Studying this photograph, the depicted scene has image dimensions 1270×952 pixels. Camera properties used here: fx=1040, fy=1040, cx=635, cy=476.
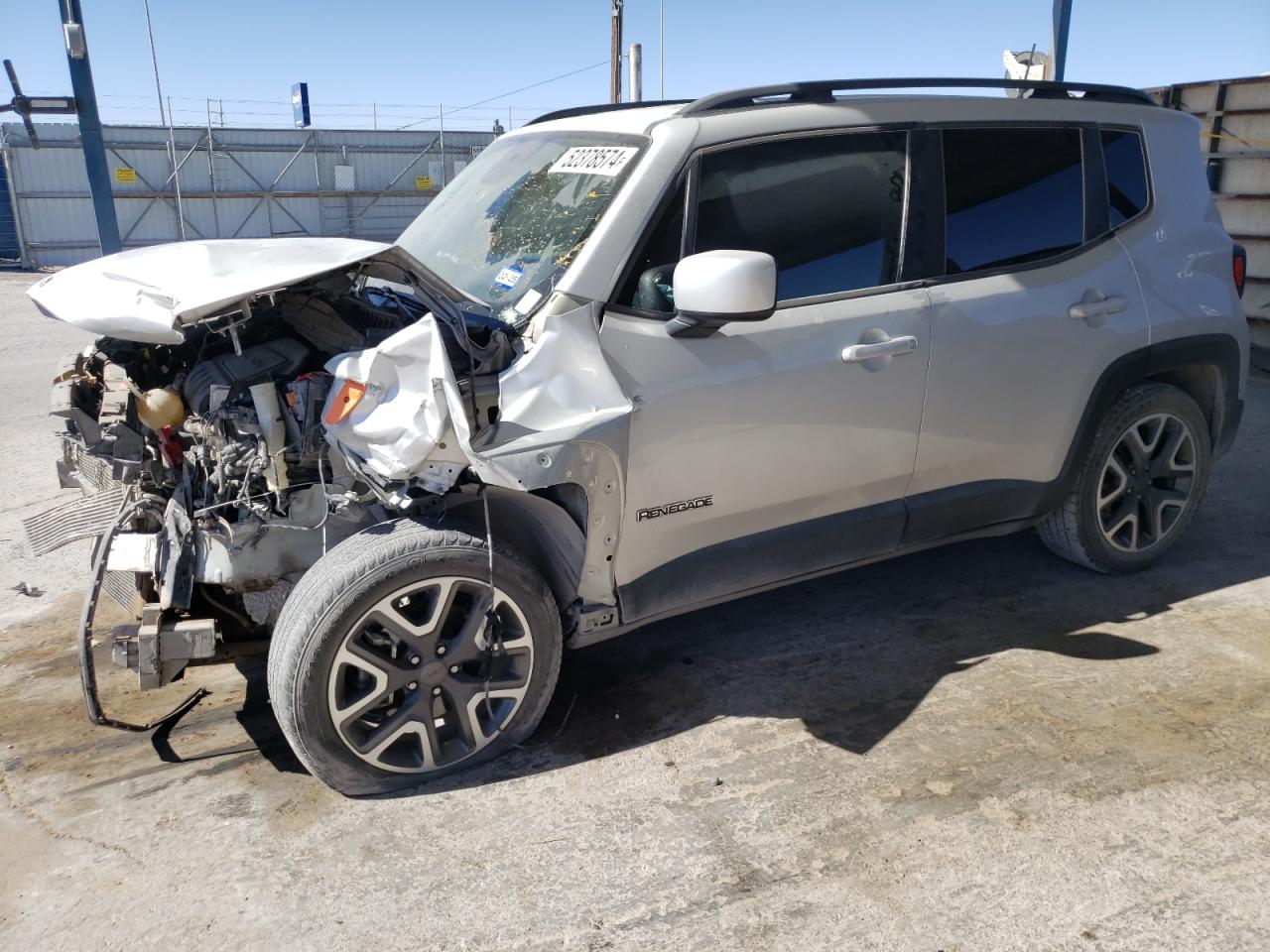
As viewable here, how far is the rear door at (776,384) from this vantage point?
10.9 feet

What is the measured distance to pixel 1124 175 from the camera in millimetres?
4359

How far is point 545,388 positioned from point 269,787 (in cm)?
155

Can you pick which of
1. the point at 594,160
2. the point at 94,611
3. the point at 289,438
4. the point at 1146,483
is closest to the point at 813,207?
the point at 594,160

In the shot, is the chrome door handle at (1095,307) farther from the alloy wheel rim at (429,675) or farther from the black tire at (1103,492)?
the alloy wheel rim at (429,675)

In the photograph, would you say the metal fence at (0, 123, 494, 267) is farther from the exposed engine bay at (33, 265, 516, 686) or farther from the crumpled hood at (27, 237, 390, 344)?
the exposed engine bay at (33, 265, 516, 686)

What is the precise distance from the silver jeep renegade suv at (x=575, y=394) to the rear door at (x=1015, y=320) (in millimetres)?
13

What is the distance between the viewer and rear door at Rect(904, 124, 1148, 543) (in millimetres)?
3865

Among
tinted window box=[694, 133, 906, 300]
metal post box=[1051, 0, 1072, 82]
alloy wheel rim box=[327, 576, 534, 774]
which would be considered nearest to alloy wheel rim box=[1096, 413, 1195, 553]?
tinted window box=[694, 133, 906, 300]

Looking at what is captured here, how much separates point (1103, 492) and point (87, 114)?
9.51m

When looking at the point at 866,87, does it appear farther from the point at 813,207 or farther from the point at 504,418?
the point at 504,418

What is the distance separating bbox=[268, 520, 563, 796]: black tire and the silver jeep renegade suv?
0.03 feet

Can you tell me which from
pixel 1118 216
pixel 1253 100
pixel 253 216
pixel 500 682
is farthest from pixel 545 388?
pixel 253 216

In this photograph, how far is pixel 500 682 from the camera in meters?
3.33

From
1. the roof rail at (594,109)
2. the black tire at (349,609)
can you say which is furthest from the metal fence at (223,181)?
the black tire at (349,609)
